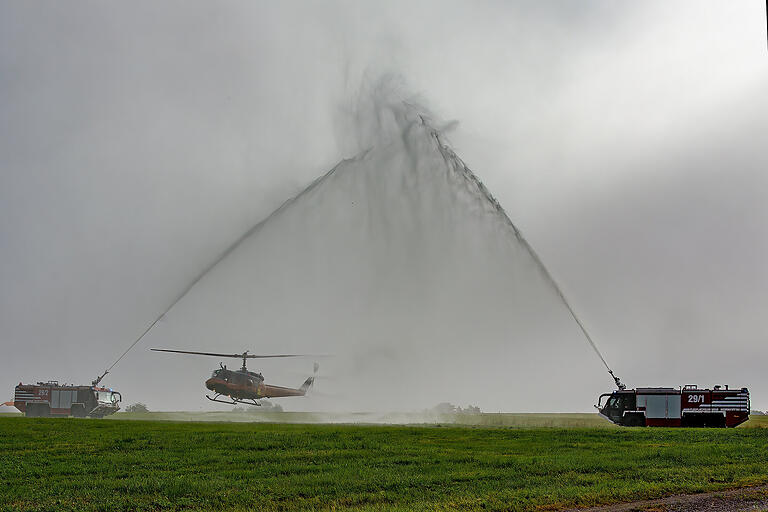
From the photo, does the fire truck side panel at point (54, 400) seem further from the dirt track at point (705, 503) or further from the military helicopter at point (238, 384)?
the dirt track at point (705, 503)

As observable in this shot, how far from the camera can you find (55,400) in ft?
234

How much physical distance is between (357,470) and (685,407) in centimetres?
3740

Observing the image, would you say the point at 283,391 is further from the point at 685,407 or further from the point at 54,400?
the point at 685,407

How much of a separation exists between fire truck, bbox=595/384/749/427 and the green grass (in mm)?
14821

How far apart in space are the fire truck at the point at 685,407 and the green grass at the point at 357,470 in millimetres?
14821

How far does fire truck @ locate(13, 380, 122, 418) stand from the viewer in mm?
70875

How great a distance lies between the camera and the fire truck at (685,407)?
50719 mm

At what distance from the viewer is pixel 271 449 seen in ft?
100

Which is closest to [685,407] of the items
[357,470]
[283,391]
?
[357,470]

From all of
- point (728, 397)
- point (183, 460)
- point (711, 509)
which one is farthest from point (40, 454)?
point (728, 397)

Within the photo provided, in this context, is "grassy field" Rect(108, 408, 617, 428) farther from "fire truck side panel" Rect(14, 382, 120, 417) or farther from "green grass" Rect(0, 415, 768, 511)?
"green grass" Rect(0, 415, 768, 511)

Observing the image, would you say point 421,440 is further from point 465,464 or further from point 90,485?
point 90,485

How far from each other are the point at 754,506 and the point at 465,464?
10905 millimetres

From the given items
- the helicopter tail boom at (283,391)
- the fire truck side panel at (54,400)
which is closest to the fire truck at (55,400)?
the fire truck side panel at (54,400)
